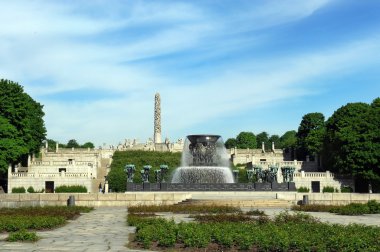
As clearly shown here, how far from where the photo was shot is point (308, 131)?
86.7 meters

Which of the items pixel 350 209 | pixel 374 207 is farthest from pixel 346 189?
pixel 350 209

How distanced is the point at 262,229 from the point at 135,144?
268ft

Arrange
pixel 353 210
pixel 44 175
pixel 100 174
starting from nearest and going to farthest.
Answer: pixel 353 210, pixel 44 175, pixel 100 174

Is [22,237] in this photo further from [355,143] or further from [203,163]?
[355,143]

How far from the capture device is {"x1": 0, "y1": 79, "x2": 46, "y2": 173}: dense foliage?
53.0 meters

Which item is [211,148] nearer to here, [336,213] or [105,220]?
[336,213]

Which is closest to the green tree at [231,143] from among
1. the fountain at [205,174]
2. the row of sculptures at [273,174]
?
the fountain at [205,174]

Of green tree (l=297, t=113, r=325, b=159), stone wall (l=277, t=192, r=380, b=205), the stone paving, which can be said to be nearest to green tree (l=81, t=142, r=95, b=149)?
green tree (l=297, t=113, r=325, b=159)

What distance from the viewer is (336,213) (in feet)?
86.4

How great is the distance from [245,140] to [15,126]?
71246 mm

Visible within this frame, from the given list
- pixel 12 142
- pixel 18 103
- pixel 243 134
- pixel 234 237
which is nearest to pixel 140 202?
pixel 234 237

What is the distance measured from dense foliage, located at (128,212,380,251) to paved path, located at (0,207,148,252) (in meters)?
0.94

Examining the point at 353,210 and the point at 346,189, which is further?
the point at 346,189

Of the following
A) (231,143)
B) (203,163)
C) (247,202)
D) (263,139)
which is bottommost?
(247,202)
